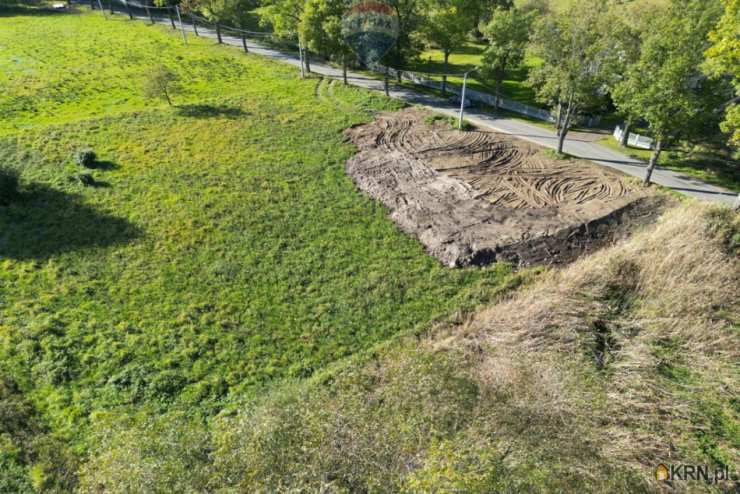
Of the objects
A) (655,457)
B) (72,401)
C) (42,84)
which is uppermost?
(42,84)

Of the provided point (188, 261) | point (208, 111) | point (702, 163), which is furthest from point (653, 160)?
point (208, 111)

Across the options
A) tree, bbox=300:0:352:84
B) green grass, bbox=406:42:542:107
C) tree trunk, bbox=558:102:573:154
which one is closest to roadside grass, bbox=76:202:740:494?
tree trunk, bbox=558:102:573:154

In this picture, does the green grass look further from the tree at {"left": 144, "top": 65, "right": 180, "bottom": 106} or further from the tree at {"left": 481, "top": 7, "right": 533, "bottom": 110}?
the tree at {"left": 144, "top": 65, "right": 180, "bottom": 106}

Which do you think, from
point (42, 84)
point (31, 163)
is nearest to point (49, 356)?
point (31, 163)

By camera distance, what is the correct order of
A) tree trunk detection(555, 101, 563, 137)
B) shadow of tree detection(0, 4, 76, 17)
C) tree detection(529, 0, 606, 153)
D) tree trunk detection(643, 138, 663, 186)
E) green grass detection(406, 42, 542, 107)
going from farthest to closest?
1. shadow of tree detection(0, 4, 76, 17)
2. green grass detection(406, 42, 542, 107)
3. tree trunk detection(555, 101, 563, 137)
4. tree detection(529, 0, 606, 153)
5. tree trunk detection(643, 138, 663, 186)

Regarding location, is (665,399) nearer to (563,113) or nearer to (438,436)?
(438,436)
